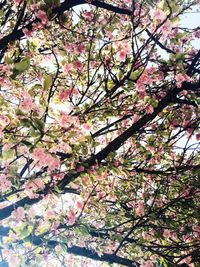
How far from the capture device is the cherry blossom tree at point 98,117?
9.91 feet

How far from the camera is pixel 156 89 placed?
4262 mm

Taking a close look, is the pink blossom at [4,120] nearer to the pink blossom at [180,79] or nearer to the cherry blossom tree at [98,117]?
the cherry blossom tree at [98,117]

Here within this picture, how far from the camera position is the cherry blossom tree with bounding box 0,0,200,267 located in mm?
3020

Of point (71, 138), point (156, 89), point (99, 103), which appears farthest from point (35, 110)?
point (156, 89)

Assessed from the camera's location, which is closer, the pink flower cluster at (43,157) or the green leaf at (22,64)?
the green leaf at (22,64)

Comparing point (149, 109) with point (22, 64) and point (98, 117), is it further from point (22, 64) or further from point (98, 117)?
point (22, 64)

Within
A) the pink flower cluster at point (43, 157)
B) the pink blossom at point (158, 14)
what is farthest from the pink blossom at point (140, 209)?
the pink blossom at point (158, 14)

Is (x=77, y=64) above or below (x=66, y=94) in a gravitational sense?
above

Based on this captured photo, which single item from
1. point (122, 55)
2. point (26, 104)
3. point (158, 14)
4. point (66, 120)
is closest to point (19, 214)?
point (66, 120)

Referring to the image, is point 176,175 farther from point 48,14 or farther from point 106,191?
point 48,14

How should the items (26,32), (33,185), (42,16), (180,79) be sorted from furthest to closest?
(33,185)
(180,79)
(26,32)
(42,16)

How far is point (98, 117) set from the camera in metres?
4.07

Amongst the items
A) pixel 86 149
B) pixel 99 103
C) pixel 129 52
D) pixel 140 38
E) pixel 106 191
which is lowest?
pixel 86 149

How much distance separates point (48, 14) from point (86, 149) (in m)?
1.47
